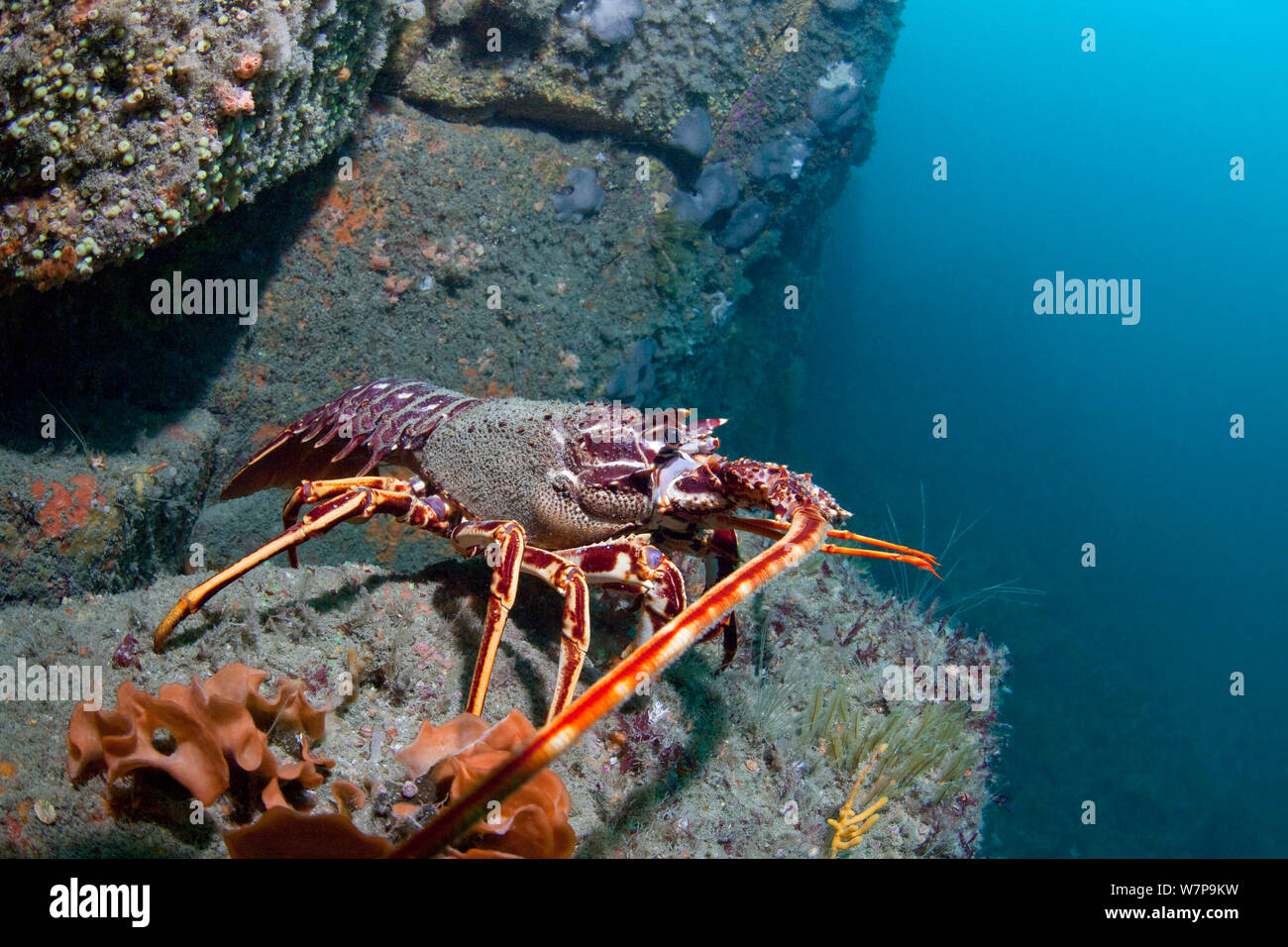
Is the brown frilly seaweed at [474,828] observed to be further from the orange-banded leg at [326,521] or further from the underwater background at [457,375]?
the orange-banded leg at [326,521]

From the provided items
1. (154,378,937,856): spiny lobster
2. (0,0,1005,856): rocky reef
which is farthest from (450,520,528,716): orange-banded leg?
(0,0,1005,856): rocky reef

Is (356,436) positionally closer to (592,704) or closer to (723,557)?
(723,557)

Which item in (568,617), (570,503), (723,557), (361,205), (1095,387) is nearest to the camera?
(568,617)

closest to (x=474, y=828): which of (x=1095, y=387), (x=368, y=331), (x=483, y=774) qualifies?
(x=483, y=774)

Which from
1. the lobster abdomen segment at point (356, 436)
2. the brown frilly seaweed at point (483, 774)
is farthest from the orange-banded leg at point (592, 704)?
the lobster abdomen segment at point (356, 436)
